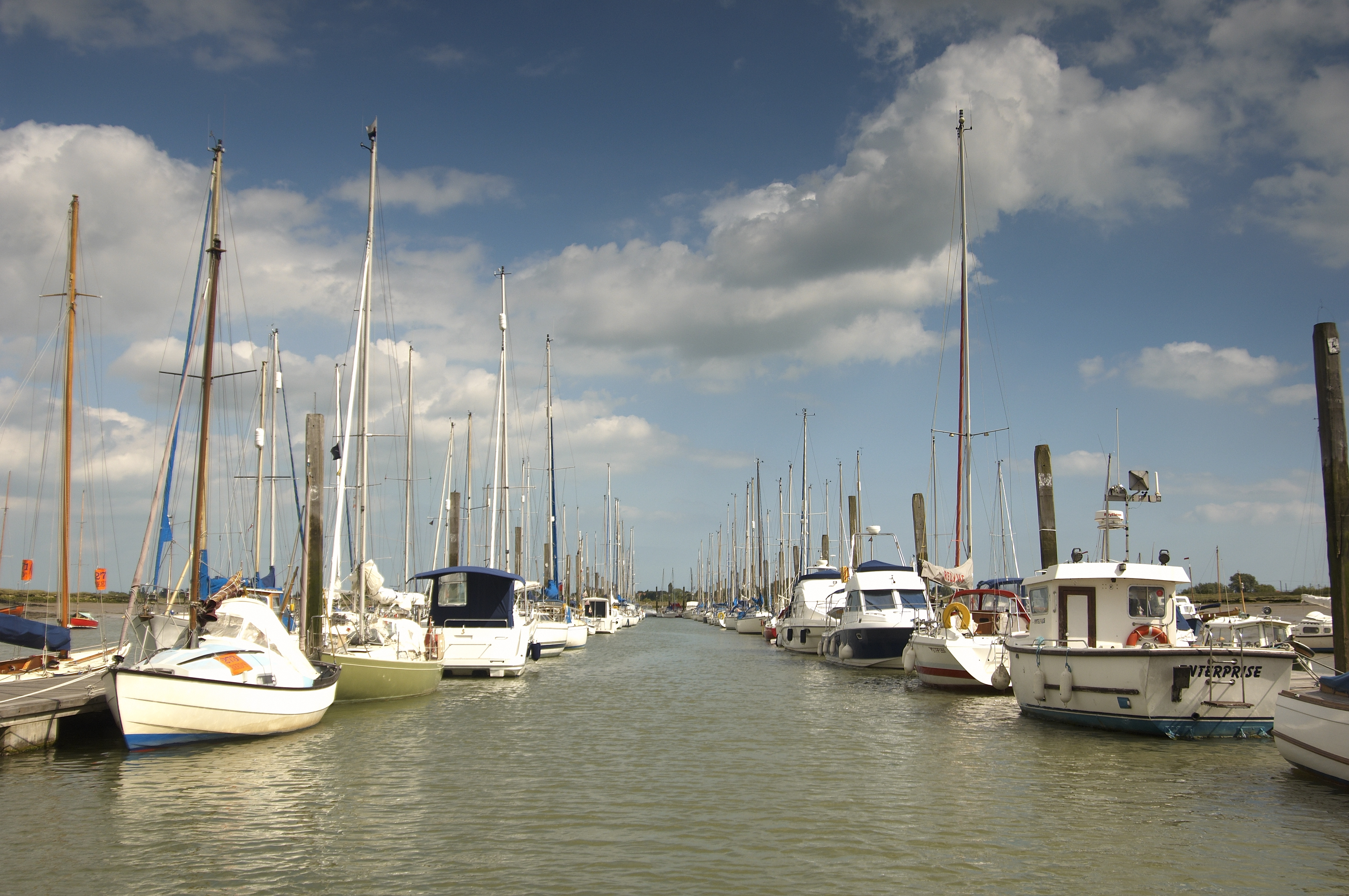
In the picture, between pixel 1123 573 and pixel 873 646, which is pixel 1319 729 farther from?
pixel 873 646

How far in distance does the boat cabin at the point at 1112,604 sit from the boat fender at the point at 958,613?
6.94 m

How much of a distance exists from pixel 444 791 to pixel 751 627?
190 ft

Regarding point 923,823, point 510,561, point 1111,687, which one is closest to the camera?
point 923,823

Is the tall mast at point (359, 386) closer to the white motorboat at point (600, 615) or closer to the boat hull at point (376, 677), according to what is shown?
the boat hull at point (376, 677)

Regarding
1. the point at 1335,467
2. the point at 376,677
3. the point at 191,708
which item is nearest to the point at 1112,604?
the point at 1335,467

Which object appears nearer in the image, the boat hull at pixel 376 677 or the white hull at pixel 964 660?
the boat hull at pixel 376 677

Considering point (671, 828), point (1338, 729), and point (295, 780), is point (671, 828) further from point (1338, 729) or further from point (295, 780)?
point (1338, 729)

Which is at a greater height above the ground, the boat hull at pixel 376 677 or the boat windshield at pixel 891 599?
the boat windshield at pixel 891 599

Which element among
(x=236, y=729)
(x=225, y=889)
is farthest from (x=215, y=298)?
(x=225, y=889)

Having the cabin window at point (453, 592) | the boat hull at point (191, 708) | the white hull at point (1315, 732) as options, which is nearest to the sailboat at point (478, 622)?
the cabin window at point (453, 592)

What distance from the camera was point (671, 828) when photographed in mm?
11383

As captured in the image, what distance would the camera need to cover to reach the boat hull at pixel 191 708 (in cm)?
1500

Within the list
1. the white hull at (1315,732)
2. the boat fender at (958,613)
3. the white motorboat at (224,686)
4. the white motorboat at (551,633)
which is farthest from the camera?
the white motorboat at (551,633)

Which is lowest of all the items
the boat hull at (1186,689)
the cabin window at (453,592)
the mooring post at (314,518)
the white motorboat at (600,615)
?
the white motorboat at (600,615)
